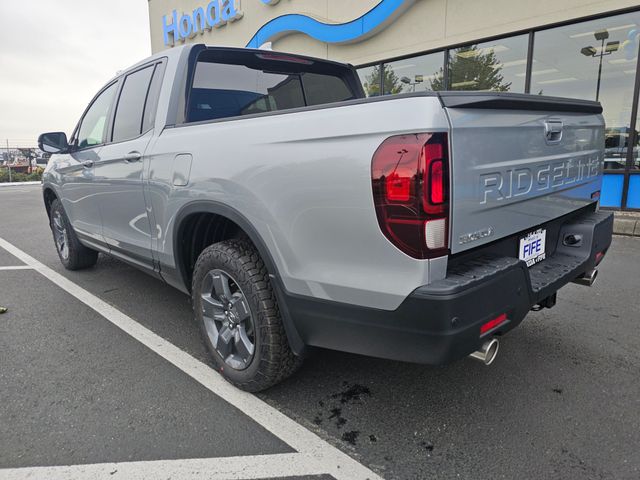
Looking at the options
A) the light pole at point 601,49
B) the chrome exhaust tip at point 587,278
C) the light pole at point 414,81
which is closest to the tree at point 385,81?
the light pole at point 414,81

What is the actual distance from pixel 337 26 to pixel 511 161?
971cm

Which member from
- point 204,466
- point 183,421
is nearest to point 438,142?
point 204,466

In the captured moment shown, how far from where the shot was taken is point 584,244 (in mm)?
2633

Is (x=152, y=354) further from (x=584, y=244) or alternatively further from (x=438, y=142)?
(x=584, y=244)

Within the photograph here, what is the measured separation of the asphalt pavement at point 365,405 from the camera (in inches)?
79.4

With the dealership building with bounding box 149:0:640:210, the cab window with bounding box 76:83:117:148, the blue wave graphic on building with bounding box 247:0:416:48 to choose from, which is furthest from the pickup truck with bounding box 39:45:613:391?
the blue wave graphic on building with bounding box 247:0:416:48

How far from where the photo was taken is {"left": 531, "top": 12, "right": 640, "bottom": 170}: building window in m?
7.49

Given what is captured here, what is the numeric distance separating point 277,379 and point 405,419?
2.19 feet

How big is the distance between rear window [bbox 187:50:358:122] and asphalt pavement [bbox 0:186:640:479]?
1636 millimetres

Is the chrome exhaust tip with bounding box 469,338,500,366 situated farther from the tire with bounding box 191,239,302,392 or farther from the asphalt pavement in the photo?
the tire with bounding box 191,239,302,392

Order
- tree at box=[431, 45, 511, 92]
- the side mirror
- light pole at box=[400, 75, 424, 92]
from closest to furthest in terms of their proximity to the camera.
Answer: the side mirror < tree at box=[431, 45, 511, 92] < light pole at box=[400, 75, 424, 92]

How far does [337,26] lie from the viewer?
10.5 metres

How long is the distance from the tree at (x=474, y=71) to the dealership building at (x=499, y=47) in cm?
2

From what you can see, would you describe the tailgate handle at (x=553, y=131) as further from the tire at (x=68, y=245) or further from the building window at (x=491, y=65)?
the building window at (x=491, y=65)
